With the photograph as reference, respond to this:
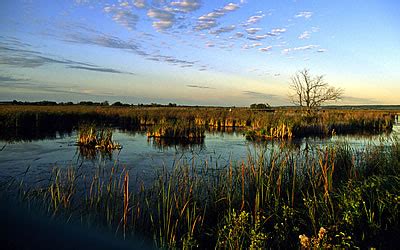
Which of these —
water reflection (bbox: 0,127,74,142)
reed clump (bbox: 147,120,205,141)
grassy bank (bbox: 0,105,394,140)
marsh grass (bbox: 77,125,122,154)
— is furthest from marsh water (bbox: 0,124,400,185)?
grassy bank (bbox: 0,105,394,140)

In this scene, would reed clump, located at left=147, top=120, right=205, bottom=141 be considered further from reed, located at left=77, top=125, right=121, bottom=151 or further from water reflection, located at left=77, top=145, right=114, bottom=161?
water reflection, located at left=77, top=145, right=114, bottom=161

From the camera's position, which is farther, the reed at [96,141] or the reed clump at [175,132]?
the reed clump at [175,132]

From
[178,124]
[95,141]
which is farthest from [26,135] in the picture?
[178,124]

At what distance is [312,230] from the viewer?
4.06 metres

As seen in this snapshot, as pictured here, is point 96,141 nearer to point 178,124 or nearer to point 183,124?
point 178,124

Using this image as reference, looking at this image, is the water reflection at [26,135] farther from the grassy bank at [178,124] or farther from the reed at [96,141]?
the reed at [96,141]

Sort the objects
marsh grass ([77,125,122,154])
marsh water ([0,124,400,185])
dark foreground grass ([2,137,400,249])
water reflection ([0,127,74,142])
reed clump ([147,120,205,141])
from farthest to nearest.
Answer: reed clump ([147,120,205,141]) → water reflection ([0,127,74,142]) → marsh grass ([77,125,122,154]) → marsh water ([0,124,400,185]) → dark foreground grass ([2,137,400,249])

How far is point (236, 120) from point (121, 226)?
77.1 feet

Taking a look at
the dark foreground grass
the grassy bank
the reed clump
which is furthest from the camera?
the grassy bank

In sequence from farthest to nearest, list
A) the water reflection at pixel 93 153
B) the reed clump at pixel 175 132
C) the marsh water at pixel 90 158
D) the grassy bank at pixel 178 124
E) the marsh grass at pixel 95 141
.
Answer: the grassy bank at pixel 178 124 < the reed clump at pixel 175 132 < the marsh grass at pixel 95 141 < the water reflection at pixel 93 153 < the marsh water at pixel 90 158

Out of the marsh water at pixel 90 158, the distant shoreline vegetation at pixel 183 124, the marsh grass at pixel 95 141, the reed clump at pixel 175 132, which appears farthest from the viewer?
the distant shoreline vegetation at pixel 183 124

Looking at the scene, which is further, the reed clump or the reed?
the reed clump

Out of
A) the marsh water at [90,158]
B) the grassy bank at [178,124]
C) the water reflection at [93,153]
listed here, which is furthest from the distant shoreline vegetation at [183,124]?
the water reflection at [93,153]

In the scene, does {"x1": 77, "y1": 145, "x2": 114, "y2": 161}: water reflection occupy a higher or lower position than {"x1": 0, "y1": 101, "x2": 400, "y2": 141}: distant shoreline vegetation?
lower
